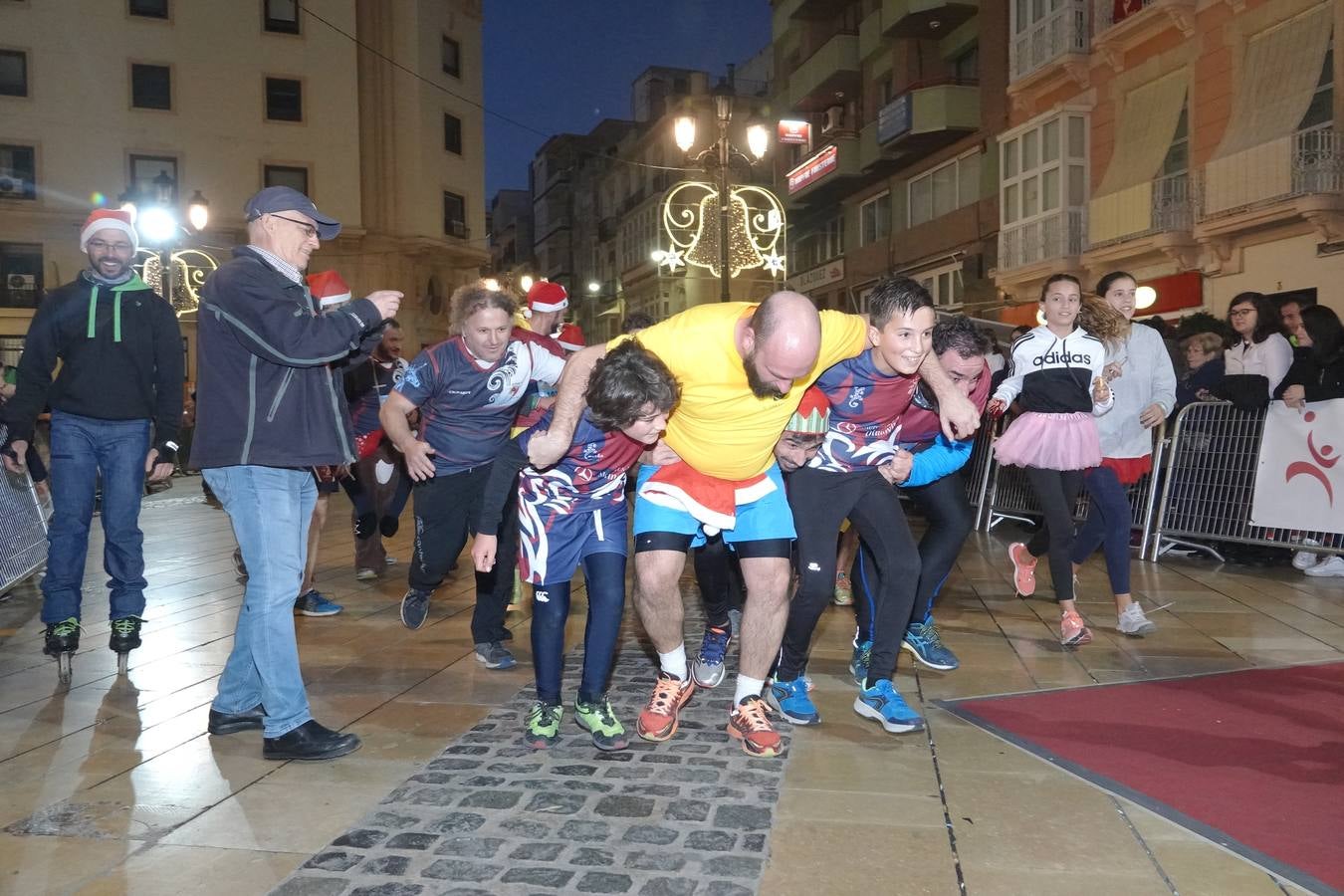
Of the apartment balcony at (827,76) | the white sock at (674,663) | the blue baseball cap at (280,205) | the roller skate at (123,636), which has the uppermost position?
the apartment balcony at (827,76)

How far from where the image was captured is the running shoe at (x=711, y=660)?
5035 mm

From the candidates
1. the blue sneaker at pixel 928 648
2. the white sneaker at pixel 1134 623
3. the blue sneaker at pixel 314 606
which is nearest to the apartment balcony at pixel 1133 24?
the white sneaker at pixel 1134 623

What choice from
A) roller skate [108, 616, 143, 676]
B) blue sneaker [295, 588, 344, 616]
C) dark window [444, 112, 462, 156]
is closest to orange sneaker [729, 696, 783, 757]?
roller skate [108, 616, 143, 676]

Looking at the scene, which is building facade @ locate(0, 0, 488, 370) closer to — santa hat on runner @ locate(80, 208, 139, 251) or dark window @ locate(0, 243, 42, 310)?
dark window @ locate(0, 243, 42, 310)

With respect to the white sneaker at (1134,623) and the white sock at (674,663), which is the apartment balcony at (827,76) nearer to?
the white sneaker at (1134,623)

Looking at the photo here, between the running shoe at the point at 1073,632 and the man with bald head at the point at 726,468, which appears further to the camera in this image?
the running shoe at the point at 1073,632

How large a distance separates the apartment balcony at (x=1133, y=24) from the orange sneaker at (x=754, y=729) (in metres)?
17.9

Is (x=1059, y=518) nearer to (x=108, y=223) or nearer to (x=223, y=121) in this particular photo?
Answer: (x=108, y=223)

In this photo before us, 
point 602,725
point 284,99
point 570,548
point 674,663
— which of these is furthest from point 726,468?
point 284,99

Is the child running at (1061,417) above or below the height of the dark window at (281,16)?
below

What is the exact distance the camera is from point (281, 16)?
3428 centimetres

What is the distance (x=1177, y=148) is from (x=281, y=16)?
2755 centimetres

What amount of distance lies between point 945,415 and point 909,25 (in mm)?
24553

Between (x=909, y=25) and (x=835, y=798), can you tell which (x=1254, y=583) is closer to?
(x=835, y=798)
